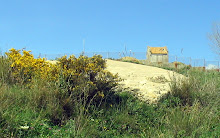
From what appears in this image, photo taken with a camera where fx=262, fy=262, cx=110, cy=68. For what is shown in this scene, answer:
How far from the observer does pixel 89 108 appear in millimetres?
6895

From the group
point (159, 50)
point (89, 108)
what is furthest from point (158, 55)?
point (89, 108)

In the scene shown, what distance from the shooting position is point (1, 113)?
525cm

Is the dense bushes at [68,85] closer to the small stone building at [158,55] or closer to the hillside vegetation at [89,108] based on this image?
the hillside vegetation at [89,108]

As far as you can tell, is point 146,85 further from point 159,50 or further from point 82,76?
point 159,50

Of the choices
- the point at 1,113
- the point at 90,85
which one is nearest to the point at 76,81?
the point at 90,85

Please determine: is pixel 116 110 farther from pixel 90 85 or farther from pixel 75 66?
pixel 75 66

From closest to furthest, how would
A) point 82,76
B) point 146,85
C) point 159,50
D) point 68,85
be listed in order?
point 68,85 < point 82,76 < point 146,85 < point 159,50

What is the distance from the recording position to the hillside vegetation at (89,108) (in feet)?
18.2

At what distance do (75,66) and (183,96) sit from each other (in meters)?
3.58

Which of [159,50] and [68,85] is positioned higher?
[159,50]

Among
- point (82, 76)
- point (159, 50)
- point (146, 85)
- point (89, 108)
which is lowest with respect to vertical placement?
point (89, 108)

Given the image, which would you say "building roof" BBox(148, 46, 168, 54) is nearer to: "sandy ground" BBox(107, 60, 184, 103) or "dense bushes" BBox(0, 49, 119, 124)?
"sandy ground" BBox(107, 60, 184, 103)

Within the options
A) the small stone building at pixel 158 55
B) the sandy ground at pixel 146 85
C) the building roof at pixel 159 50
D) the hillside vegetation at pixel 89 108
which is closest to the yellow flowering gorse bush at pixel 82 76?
the hillside vegetation at pixel 89 108

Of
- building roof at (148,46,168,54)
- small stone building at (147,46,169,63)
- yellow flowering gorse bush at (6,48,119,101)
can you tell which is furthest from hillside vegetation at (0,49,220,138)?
building roof at (148,46,168,54)
